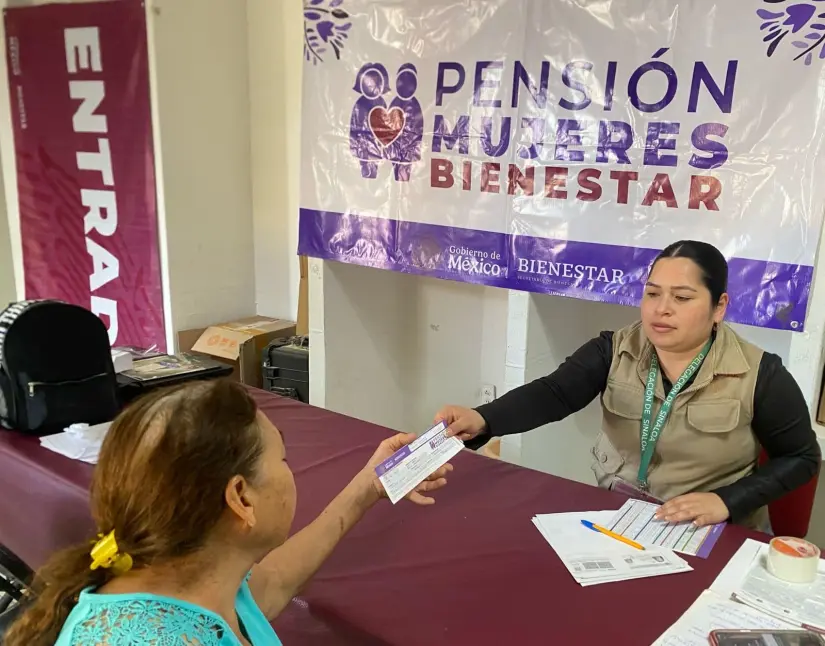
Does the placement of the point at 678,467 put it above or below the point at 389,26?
below

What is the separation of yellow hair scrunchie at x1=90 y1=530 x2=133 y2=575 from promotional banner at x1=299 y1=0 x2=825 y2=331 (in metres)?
1.69

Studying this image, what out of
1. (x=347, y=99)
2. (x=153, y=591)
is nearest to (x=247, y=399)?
(x=153, y=591)

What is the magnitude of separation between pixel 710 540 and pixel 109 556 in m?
1.03

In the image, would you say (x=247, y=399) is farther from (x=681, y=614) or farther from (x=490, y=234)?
(x=490, y=234)

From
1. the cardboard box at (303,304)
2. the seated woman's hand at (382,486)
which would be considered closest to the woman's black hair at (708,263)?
the seated woman's hand at (382,486)

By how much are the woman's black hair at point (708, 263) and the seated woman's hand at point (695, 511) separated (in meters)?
0.45

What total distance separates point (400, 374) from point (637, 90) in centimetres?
176

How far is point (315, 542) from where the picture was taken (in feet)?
4.13

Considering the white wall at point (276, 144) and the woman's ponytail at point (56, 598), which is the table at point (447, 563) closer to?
the woman's ponytail at point (56, 598)

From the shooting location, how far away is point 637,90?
6.77 ft

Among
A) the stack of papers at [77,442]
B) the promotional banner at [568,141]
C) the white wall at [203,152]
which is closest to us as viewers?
the stack of papers at [77,442]

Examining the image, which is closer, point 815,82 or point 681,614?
point 681,614

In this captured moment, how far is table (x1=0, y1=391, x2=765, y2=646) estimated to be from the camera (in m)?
1.09

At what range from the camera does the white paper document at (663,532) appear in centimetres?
129
